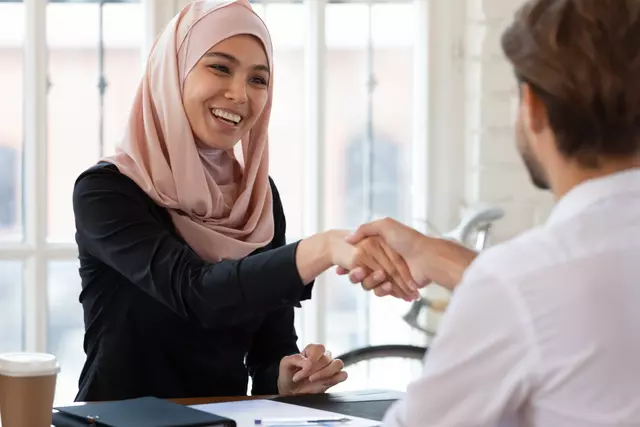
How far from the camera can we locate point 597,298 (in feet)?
2.81

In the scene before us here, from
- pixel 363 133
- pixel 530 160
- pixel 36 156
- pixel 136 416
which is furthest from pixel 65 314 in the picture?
pixel 530 160

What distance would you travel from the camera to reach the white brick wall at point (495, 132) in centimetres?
302

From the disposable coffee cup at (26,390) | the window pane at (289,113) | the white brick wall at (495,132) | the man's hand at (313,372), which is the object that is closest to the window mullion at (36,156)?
the window pane at (289,113)

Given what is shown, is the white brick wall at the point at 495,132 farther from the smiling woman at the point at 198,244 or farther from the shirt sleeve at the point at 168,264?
the shirt sleeve at the point at 168,264

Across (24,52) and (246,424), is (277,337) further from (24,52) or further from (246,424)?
(24,52)

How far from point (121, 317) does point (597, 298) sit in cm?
114

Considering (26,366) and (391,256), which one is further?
(391,256)

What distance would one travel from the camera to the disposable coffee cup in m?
1.23

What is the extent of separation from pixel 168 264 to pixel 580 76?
0.97 meters

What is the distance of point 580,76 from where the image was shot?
916mm

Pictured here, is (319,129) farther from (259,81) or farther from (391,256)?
(391,256)

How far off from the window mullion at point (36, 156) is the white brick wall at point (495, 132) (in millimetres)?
1287

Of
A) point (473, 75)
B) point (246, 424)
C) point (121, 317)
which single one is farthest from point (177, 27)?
point (473, 75)

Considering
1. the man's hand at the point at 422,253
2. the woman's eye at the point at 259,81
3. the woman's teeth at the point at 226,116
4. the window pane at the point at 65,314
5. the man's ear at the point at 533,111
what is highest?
the woman's eye at the point at 259,81
